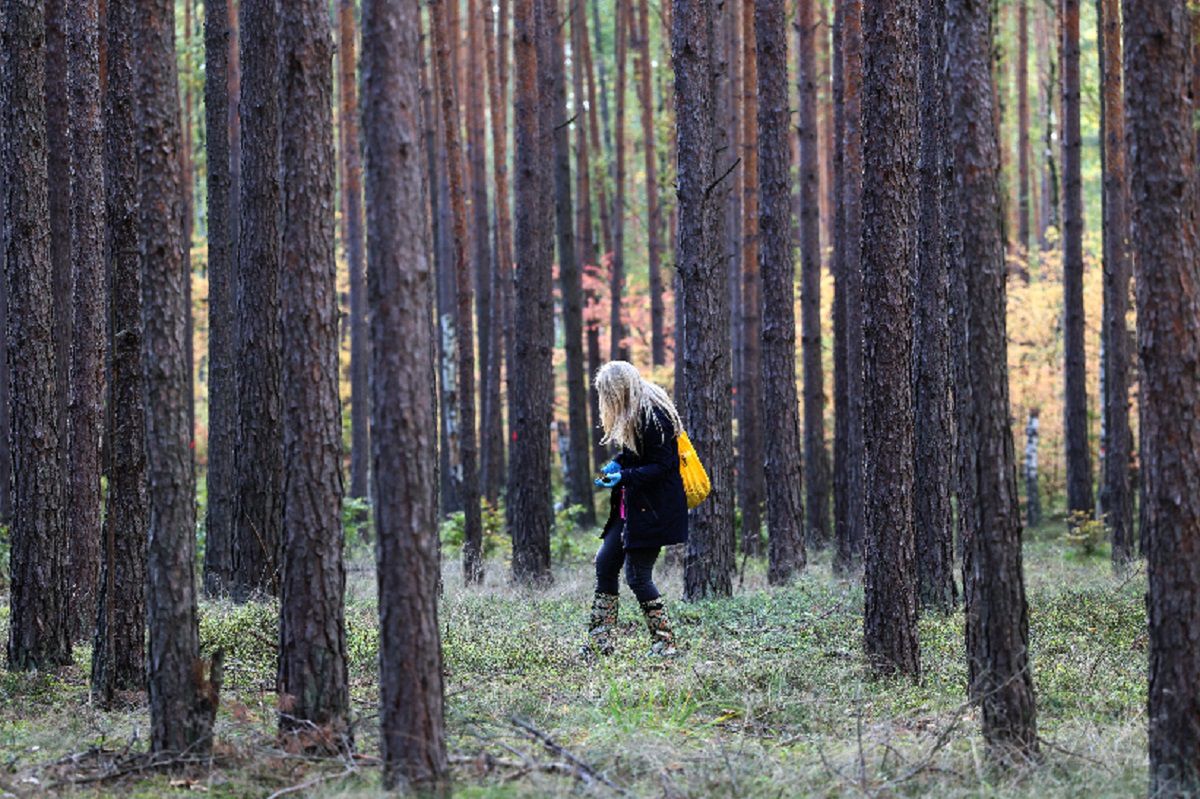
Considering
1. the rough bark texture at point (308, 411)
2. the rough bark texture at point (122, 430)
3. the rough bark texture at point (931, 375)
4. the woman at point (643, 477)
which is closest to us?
the rough bark texture at point (308, 411)

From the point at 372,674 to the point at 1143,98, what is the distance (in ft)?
18.9

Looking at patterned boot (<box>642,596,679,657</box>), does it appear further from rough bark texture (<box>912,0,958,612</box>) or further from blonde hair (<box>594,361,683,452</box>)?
rough bark texture (<box>912,0,958,612</box>)

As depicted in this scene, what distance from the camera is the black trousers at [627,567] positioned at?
31.2 feet

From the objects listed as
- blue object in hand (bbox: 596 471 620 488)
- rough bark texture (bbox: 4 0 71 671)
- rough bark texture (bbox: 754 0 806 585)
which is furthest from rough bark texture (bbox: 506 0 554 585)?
rough bark texture (bbox: 4 0 71 671)

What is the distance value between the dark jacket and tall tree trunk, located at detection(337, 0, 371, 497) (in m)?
15.5

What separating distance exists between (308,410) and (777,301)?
890 centimetres

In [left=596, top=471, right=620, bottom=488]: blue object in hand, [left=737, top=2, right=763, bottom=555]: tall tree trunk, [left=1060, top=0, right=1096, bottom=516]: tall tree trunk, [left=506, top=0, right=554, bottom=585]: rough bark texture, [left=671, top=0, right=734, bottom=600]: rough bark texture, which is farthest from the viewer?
[left=737, top=2, right=763, bottom=555]: tall tree trunk

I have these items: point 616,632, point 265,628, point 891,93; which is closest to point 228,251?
point 265,628

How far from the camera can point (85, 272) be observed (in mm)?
8867

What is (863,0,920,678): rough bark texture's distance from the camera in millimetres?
Result: 8469

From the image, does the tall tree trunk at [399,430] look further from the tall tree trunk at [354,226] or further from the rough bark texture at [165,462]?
the tall tree trunk at [354,226]

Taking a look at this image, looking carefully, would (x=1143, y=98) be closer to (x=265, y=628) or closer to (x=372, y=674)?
(x=372, y=674)

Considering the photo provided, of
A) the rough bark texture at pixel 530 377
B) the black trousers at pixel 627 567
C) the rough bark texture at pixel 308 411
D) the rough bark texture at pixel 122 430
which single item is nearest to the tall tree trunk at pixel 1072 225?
the rough bark texture at pixel 530 377

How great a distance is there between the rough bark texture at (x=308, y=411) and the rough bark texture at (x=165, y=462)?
453 millimetres
